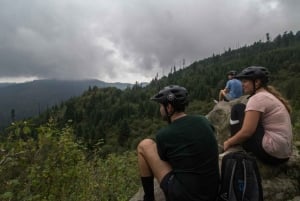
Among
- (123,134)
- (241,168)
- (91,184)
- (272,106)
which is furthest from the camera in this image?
(123,134)

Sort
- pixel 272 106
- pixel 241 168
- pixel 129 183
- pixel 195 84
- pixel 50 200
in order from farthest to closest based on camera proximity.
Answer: pixel 195 84 → pixel 129 183 → pixel 50 200 → pixel 272 106 → pixel 241 168

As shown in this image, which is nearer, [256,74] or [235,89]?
[256,74]

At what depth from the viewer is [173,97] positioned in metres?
5.16

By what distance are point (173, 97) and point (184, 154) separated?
0.77m

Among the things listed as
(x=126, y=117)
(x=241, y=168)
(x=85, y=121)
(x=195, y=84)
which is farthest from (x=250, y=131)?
(x=195, y=84)

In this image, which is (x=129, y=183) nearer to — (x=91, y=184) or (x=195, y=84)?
(x=91, y=184)

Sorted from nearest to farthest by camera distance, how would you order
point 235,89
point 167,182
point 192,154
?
1. point 192,154
2. point 167,182
3. point 235,89

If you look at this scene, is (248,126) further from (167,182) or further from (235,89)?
(235,89)

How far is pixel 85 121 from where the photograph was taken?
14575 centimetres

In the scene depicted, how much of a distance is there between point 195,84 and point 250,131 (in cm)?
15380

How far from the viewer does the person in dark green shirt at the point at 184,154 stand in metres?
4.91

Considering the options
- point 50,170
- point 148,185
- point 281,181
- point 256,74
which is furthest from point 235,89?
point 148,185

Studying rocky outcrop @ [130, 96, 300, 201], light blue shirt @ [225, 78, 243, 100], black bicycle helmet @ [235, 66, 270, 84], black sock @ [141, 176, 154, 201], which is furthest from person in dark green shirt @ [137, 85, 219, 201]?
light blue shirt @ [225, 78, 243, 100]

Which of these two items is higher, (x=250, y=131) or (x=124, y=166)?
(x=250, y=131)
